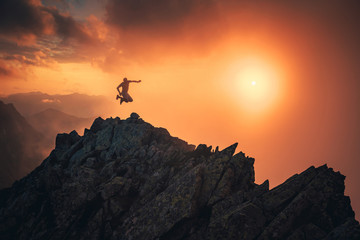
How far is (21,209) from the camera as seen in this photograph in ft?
82.7

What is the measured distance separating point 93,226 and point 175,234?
31.4ft

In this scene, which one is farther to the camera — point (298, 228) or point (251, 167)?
point (251, 167)

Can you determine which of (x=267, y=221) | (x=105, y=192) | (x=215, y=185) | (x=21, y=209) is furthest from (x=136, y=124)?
(x=267, y=221)

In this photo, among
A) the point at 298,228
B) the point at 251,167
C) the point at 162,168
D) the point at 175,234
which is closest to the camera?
the point at 298,228

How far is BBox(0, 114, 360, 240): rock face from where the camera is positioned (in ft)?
51.5

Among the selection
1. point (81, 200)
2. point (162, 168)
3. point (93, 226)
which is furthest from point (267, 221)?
point (81, 200)

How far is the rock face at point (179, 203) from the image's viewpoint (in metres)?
15.7

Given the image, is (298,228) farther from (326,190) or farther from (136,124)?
(136,124)

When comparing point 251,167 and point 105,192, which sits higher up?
point 251,167

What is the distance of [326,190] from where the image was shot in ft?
54.2

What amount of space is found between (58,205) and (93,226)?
17.6 feet

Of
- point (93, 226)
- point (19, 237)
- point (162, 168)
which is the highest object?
point (162, 168)

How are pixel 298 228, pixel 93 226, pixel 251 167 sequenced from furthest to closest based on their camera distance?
pixel 251 167 → pixel 93 226 → pixel 298 228

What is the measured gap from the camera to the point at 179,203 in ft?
64.3
